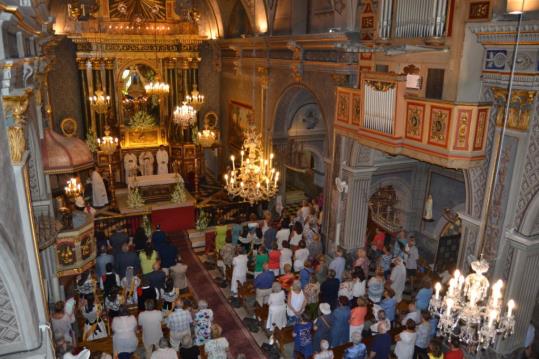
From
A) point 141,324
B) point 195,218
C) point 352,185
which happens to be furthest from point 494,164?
point 195,218

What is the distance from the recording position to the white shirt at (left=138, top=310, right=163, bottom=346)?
888 centimetres

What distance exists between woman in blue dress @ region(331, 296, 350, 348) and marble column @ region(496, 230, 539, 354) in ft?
9.66

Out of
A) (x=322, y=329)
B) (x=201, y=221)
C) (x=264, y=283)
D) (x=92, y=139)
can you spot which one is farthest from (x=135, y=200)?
(x=322, y=329)

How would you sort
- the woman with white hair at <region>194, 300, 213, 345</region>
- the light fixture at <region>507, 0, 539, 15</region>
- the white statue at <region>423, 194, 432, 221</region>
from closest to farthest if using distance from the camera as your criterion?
the light fixture at <region>507, 0, 539, 15</region> → the woman with white hair at <region>194, 300, 213, 345</region> → the white statue at <region>423, 194, 432, 221</region>

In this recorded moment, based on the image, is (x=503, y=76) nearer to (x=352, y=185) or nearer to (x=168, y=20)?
(x=352, y=185)

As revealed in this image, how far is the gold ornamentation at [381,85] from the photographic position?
30.6ft

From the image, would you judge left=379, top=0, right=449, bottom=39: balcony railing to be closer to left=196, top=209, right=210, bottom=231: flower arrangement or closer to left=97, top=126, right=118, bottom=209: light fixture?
left=196, top=209, right=210, bottom=231: flower arrangement

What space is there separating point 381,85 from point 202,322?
6.24 metres

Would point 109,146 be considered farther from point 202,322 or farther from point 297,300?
point 297,300

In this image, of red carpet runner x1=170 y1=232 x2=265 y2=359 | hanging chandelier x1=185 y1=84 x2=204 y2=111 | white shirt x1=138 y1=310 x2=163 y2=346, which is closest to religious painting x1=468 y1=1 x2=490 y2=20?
red carpet runner x1=170 y1=232 x2=265 y2=359

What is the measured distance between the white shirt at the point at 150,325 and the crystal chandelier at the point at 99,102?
41.9ft

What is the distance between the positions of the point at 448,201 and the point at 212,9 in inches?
554

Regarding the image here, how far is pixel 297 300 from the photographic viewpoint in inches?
373

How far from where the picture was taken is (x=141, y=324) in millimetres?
8969
